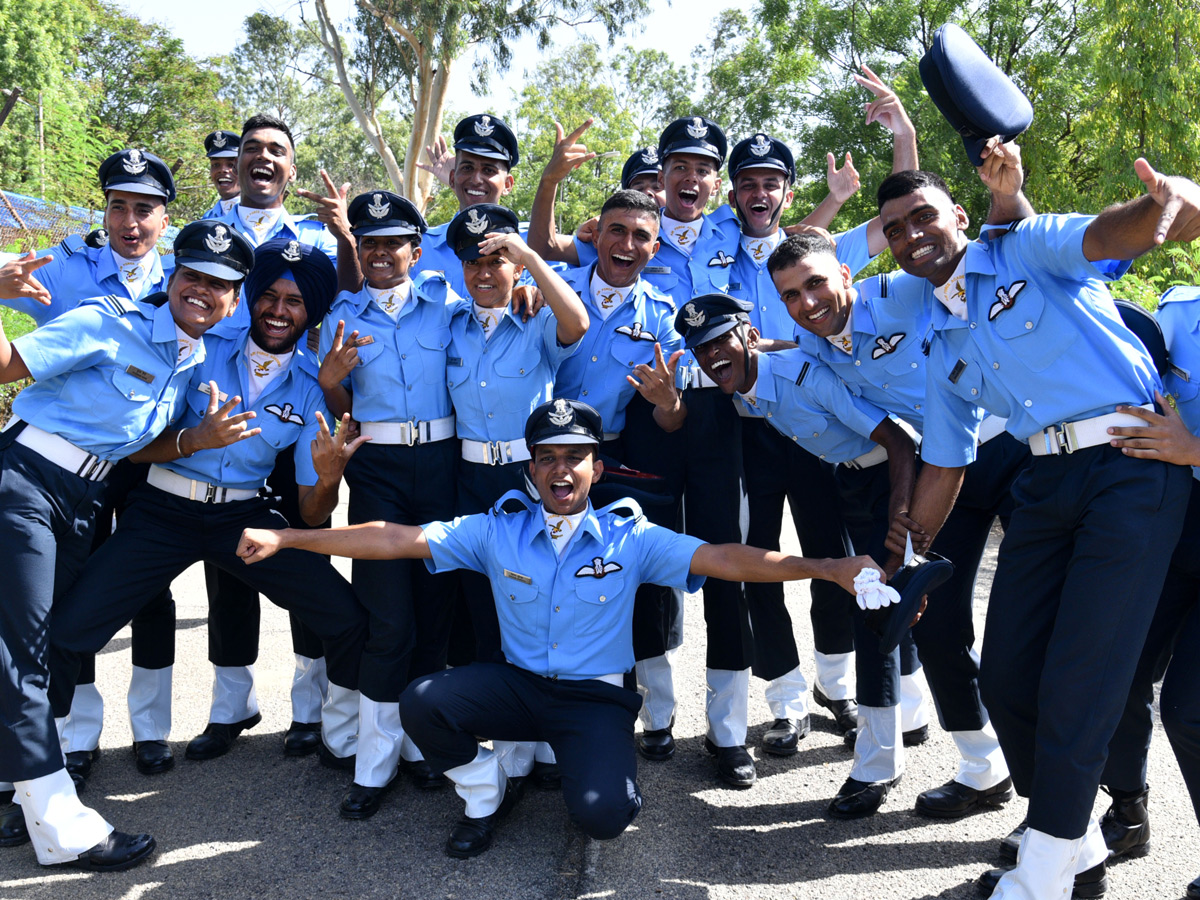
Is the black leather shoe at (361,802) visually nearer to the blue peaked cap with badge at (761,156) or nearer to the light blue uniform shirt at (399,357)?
the light blue uniform shirt at (399,357)

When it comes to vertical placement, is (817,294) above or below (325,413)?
above

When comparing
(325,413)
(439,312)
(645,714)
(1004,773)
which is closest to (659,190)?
(439,312)

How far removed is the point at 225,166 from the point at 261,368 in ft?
6.71

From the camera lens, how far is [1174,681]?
3.38 meters

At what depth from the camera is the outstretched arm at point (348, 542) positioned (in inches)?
155

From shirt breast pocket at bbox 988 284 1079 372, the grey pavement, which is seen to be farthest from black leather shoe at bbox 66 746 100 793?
shirt breast pocket at bbox 988 284 1079 372

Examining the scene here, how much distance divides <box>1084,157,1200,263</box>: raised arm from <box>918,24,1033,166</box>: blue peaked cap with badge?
464mm

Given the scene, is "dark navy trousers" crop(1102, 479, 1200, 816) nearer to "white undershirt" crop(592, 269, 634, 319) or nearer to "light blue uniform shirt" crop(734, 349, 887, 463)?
"light blue uniform shirt" crop(734, 349, 887, 463)

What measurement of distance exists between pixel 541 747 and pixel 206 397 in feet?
7.13

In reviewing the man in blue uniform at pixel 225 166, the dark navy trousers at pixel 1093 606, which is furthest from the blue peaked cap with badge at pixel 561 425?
the man in blue uniform at pixel 225 166

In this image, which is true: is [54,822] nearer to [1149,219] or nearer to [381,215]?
[381,215]

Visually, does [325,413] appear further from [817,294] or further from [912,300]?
[912,300]

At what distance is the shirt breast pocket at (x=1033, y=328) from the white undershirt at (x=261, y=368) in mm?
3020

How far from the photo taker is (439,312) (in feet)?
15.1
